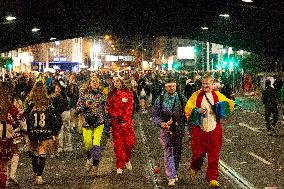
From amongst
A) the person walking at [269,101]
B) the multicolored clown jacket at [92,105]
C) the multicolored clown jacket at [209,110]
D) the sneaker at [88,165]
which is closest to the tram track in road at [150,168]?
the sneaker at [88,165]

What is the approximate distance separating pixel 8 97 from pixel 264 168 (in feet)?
18.4

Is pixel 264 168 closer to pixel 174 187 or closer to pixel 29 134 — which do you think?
pixel 174 187

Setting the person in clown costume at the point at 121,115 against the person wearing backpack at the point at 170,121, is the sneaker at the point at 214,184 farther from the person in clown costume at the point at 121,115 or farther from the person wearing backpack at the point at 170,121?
the person in clown costume at the point at 121,115

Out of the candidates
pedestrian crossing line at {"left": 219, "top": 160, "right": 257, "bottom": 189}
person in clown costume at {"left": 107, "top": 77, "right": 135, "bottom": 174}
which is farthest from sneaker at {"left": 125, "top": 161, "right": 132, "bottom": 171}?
pedestrian crossing line at {"left": 219, "top": 160, "right": 257, "bottom": 189}

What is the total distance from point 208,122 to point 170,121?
0.76 meters

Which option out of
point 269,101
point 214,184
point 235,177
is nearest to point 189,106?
point 214,184

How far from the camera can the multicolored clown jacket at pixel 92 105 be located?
13.2 meters

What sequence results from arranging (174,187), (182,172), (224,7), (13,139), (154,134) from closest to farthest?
(13,139) < (174,187) < (182,172) < (154,134) < (224,7)

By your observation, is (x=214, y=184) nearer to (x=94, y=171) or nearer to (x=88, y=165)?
(x=94, y=171)

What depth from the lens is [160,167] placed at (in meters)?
14.0

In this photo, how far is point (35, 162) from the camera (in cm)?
1192

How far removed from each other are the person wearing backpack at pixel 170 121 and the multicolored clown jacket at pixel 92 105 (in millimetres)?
1471

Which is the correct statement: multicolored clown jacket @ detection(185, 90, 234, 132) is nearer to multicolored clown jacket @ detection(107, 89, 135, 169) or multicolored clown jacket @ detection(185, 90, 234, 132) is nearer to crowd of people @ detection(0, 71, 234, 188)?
crowd of people @ detection(0, 71, 234, 188)

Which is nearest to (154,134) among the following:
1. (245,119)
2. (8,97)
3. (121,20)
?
(245,119)
